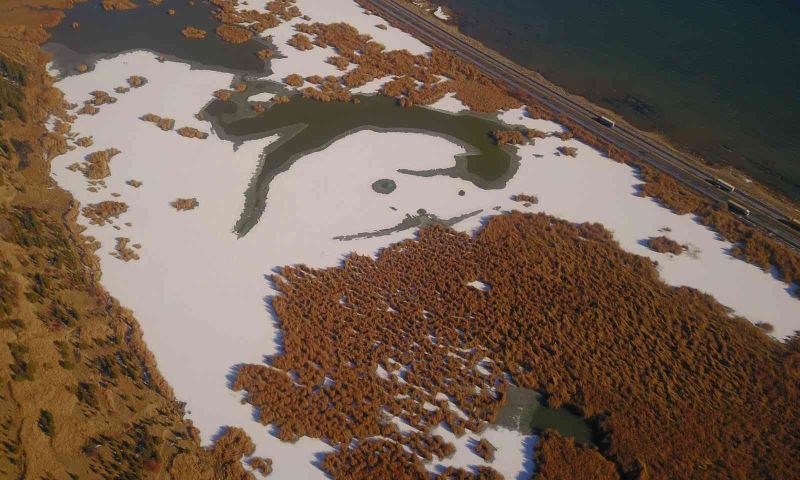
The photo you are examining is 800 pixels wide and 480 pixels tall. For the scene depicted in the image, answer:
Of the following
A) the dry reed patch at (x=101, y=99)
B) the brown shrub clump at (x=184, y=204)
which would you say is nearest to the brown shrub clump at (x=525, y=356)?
the brown shrub clump at (x=184, y=204)

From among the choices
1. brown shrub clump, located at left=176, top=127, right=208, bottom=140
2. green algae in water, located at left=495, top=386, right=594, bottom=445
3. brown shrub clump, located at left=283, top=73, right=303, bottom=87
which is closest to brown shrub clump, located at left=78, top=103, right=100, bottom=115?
brown shrub clump, located at left=176, top=127, right=208, bottom=140

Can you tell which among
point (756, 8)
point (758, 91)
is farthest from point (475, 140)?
point (756, 8)

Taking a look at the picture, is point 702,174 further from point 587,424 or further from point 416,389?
point 416,389

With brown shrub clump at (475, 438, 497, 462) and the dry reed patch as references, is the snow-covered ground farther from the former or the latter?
the dry reed patch

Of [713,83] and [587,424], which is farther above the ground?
[713,83]

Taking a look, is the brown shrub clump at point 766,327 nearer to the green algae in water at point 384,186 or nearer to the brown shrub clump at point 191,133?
the green algae in water at point 384,186
